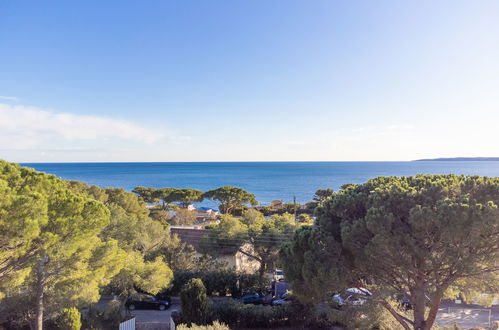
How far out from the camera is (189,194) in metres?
42.1

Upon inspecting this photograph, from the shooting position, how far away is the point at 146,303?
1515cm

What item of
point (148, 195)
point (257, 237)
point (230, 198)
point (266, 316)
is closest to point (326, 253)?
point (266, 316)

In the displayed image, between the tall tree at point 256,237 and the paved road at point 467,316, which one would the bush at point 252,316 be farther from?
the paved road at point 467,316

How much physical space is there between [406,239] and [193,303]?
741cm

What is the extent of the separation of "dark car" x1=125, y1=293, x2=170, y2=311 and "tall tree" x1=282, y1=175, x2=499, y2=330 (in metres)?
8.86

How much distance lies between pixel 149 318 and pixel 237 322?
14.2 feet

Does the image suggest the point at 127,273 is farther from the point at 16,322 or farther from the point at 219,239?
the point at 219,239

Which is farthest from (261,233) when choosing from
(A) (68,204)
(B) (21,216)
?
(B) (21,216)

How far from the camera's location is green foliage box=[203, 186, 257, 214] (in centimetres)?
3925

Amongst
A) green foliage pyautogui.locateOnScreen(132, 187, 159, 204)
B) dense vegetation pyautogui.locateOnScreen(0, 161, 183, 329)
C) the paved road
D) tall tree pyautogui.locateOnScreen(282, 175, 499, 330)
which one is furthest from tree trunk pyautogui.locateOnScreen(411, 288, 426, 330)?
green foliage pyautogui.locateOnScreen(132, 187, 159, 204)

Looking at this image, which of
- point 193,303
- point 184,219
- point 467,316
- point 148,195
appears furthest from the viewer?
point 148,195

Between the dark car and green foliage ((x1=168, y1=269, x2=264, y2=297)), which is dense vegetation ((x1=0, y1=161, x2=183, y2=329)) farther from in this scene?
green foliage ((x1=168, y1=269, x2=264, y2=297))

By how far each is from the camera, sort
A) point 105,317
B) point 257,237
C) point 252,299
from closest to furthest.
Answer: point 105,317, point 252,299, point 257,237

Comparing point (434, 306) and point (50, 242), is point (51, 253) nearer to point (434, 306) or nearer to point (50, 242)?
point (50, 242)
